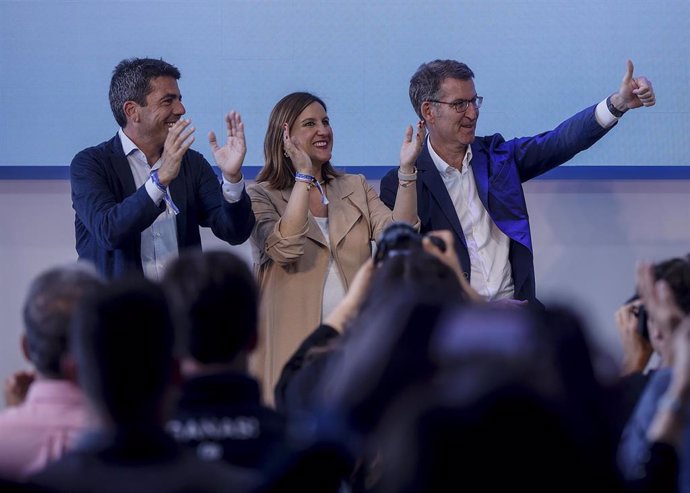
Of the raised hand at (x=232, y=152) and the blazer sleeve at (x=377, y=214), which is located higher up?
the raised hand at (x=232, y=152)

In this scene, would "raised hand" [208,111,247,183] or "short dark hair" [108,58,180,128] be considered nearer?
"raised hand" [208,111,247,183]

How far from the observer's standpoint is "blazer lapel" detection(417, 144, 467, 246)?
152 inches

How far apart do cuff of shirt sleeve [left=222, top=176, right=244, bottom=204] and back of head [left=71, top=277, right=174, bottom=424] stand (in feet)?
6.95

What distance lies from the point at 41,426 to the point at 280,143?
220 cm

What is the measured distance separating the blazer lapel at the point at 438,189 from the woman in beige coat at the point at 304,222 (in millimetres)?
191

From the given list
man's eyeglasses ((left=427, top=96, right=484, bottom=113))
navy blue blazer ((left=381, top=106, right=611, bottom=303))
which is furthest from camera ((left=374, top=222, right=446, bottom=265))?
man's eyeglasses ((left=427, top=96, right=484, bottom=113))

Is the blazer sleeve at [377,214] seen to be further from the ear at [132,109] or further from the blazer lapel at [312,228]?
the ear at [132,109]

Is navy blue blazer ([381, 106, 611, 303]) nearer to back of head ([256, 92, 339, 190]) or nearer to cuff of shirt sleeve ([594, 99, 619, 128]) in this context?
cuff of shirt sleeve ([594, 99, 619, 128])

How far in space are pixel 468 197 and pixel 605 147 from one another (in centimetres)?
82

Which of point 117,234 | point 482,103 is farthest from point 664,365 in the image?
point 482,103

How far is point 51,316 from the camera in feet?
5.98

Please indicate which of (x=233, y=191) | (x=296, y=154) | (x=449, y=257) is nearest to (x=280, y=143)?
(x=296, y=154)

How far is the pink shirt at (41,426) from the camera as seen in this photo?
1.71 meters

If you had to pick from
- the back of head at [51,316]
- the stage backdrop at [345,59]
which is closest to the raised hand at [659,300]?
the back of head at [51,316]
